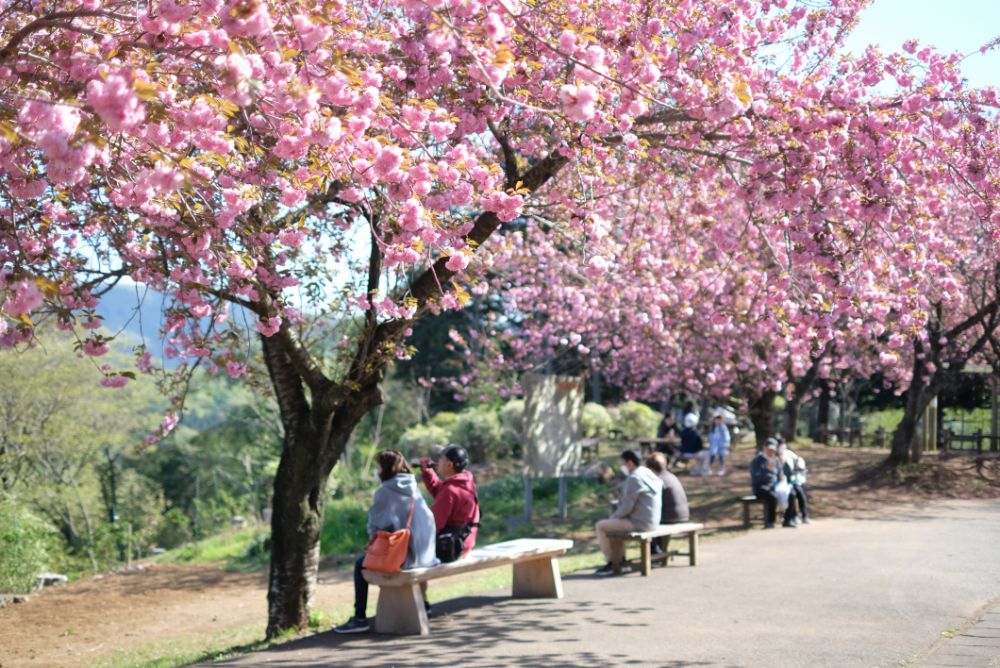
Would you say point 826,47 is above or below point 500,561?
above

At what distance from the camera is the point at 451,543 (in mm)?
8047

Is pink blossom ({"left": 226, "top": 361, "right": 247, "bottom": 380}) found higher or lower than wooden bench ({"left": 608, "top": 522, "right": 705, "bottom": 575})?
higher

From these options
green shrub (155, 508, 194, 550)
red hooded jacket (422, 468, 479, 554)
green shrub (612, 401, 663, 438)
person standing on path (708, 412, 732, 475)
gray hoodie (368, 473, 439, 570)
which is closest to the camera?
gray hoodie (368, 473, 439, 570)

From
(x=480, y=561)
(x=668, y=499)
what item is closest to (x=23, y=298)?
(x=480, y=561)

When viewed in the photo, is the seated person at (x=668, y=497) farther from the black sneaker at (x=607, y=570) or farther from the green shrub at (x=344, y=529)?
the green shrub at (x=344, y=529)

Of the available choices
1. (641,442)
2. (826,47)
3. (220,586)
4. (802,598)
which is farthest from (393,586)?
(641,442)

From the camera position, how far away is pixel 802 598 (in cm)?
862

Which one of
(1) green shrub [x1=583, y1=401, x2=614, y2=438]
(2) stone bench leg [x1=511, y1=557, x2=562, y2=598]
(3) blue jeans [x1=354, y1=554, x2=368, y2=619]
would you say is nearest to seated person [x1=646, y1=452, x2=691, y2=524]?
(2) stone bench leg [x1=511, y1=557, x2=562, y2=598]

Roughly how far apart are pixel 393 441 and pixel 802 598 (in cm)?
2733

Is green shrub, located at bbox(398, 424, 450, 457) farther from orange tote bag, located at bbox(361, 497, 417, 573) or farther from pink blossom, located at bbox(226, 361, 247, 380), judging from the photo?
orange tote bag, located at bbox(361, 497, 417, 573)

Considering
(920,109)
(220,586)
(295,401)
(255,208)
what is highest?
(920,109)

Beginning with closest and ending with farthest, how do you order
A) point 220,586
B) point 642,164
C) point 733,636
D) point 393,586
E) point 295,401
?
point 733,636 → point 393,586 → point 295,401 → point 642,164 → point 220,586

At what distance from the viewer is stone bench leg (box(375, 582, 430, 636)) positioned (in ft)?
24.9

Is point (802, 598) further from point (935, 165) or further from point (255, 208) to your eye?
point (255, 208)
